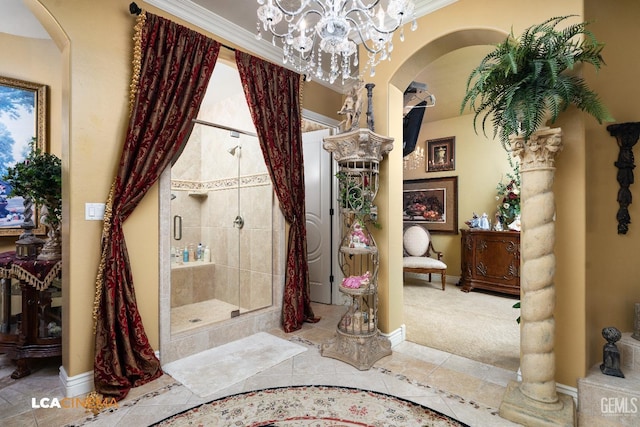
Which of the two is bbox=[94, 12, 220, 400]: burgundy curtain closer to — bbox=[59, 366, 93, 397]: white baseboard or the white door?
bbox=[59, 366, 93, 397]: white baseboard

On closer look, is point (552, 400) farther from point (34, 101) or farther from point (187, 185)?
point (34, 101)

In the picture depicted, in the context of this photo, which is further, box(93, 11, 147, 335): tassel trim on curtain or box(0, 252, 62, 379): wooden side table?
box(0, 252, 62, 379): wooden side table

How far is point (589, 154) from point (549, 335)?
47.8 inches

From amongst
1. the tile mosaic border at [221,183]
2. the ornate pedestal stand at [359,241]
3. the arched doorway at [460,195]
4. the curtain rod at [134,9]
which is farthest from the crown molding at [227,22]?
the tile mosaic border at [221,183]

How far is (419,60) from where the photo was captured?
109 inches

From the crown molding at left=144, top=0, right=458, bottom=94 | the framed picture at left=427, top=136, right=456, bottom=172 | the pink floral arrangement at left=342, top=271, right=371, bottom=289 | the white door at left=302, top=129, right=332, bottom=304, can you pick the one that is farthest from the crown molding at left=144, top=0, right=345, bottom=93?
the framed picture at left=427, top=136, right=456, bottom=172

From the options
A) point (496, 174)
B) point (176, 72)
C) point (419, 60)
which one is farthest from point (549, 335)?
point (496, 174)

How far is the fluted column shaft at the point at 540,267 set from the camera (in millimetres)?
1846

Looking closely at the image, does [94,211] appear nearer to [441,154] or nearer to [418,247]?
[418,247]

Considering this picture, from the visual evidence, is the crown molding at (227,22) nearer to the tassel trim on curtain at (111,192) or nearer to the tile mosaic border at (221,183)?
the tassel trim on curtain at (111,192)

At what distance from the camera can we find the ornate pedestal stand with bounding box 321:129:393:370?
2514 mm

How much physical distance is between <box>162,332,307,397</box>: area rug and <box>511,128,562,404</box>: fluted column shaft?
170 centimetres

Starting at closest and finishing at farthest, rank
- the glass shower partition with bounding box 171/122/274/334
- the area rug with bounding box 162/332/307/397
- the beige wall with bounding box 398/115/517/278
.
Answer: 1. the area rug with bounding box 162/332/307/397
2. the glass shower partition with bounding box 171/122/274/334
3. the beige wall with bounding box 398/115/517/278

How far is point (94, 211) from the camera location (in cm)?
214
